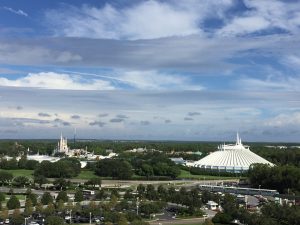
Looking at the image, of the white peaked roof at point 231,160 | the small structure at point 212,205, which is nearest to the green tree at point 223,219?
the small structure at point 212,205

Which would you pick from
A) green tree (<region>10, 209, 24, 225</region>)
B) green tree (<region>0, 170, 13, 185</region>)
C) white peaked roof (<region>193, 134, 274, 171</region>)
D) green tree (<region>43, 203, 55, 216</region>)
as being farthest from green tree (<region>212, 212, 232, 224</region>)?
white peaked roof (<region>193, 134, 274, 171</region>)

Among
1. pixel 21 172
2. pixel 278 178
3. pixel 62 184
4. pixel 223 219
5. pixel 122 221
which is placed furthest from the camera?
pixel 21 172

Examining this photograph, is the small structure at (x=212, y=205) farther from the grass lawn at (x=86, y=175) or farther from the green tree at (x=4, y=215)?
the grass lawn at (x=86, y=175)

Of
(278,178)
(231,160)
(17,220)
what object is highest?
(231,160)

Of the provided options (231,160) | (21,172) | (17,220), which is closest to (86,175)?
(21,172)

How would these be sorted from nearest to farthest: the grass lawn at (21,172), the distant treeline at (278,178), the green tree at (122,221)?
1. the green tree at (122,221)
2. the distant treeline at (278,178)
3. the grass lawn at (21,172)

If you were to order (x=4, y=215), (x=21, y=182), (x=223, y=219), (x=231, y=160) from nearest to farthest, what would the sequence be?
(x=4, y=215) → (x=223, y=219) → (x=21, y=182) → (x=231, y=160)

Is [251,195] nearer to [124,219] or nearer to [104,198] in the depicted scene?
[104,198]

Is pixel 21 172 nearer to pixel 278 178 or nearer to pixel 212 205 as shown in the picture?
pixel 278 178

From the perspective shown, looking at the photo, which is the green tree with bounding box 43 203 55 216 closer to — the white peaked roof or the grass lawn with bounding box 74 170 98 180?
the grass lawn with bounding box 74 170 98 180

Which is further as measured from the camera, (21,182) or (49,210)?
(21,182)

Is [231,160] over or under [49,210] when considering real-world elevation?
over
